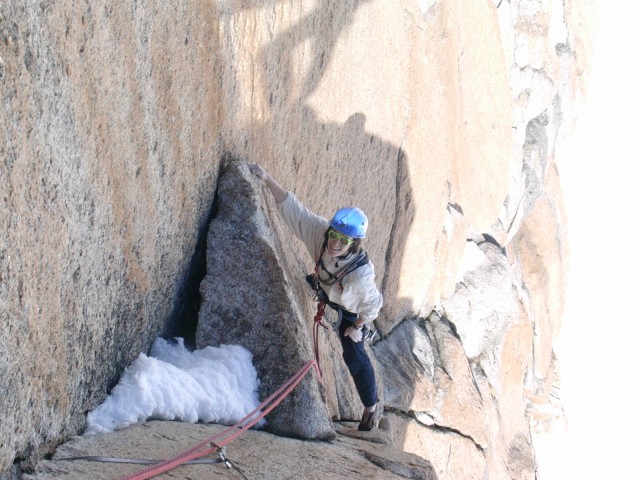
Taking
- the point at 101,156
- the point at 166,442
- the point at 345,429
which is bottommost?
the point at 345,429

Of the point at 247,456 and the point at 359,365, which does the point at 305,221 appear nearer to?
the point at 359,365

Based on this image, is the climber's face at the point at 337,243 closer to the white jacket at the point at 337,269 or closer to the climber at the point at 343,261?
the climber at the point at 343,261

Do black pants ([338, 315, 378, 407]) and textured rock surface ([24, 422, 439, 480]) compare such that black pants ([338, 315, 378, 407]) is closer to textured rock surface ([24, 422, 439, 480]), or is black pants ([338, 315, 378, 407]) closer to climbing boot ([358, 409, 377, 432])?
climbing boot ([358, 409, 377, 432])

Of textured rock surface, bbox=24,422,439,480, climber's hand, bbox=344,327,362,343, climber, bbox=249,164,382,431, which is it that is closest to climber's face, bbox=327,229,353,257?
climber, bbox=249,164,382,431

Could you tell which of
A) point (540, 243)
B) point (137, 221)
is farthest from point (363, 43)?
point (540, 243)

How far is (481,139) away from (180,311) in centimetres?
747

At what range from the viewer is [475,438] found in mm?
9758

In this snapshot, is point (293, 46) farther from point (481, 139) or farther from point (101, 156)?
point (481, 139)

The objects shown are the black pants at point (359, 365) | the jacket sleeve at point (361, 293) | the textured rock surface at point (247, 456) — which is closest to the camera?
the textured rock surface at point (247, 456)

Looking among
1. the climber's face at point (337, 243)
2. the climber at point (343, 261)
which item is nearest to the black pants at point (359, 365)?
the climber at point (343, 261)

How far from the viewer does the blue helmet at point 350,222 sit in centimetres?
493

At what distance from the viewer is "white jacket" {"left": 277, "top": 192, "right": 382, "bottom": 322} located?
526 centimetres

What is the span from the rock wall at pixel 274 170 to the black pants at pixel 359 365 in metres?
0.22

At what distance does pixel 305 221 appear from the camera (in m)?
5.49
